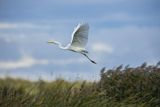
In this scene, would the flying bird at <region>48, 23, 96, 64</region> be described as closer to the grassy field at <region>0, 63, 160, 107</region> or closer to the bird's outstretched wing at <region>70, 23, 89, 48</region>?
the bird's outstretched wing at <region>70, 23, 89, 48</region>

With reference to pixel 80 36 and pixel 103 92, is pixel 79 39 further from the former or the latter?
pixel 103 92

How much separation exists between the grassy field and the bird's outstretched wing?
1.25 m

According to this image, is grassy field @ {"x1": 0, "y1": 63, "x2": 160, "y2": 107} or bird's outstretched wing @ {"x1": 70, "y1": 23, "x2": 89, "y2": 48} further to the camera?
grassy field @ {"x1": 0, "y1": 63, "x2": 160, "y2": 107}

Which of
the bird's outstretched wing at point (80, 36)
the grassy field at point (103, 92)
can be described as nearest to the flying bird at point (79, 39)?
the bird's outstretched wing at point (80, 36)

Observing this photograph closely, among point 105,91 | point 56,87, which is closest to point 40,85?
point 56,87

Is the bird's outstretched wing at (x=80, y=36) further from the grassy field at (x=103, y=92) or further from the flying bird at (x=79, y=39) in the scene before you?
the grassy field at (x=103, y=92)

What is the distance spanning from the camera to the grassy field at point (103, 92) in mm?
14055

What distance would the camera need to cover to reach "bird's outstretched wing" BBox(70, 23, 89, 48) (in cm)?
1380

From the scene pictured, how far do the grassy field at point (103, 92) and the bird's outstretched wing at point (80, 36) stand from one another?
125cm

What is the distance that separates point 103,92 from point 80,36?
6.74 ft

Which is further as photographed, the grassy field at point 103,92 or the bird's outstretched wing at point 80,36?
the grassy field at point 103,92

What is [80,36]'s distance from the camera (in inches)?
547

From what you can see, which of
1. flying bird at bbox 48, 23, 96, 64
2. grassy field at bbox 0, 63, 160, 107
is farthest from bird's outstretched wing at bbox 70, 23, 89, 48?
grassy field at bbox 0, 63, 160, 107

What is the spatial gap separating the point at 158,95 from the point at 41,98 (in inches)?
125
